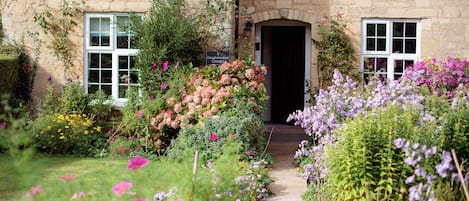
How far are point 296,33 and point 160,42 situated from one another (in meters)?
3.81

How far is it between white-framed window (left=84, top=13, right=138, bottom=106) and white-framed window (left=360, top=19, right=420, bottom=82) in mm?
4253

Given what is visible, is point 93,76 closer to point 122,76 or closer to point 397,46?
point 122,76

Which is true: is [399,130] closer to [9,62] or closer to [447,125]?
[447,125]

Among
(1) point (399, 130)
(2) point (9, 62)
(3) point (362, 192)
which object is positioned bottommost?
(3) point (362, 192)

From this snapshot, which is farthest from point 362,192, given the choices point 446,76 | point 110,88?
point 110,88

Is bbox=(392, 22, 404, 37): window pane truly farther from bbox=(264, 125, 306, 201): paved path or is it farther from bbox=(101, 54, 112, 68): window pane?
bbox=(101, 54, 112, 68): window pane

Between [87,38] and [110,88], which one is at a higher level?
[87,38]

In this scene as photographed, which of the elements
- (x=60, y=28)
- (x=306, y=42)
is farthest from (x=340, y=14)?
(x=60, y=28)

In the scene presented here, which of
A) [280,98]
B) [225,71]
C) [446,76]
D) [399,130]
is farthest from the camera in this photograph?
[280,98]

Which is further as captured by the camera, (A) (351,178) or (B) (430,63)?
(B) (430,63)

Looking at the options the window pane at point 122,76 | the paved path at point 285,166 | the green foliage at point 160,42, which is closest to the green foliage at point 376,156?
the paved path at point 285,166

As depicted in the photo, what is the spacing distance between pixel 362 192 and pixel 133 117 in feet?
16.9

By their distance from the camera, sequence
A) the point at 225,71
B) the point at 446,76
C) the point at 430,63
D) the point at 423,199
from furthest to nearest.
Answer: the point at 430,63 < the point at 446,76 < the point at 225,71 < the point at 423,199

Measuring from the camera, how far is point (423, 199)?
5406 mm
